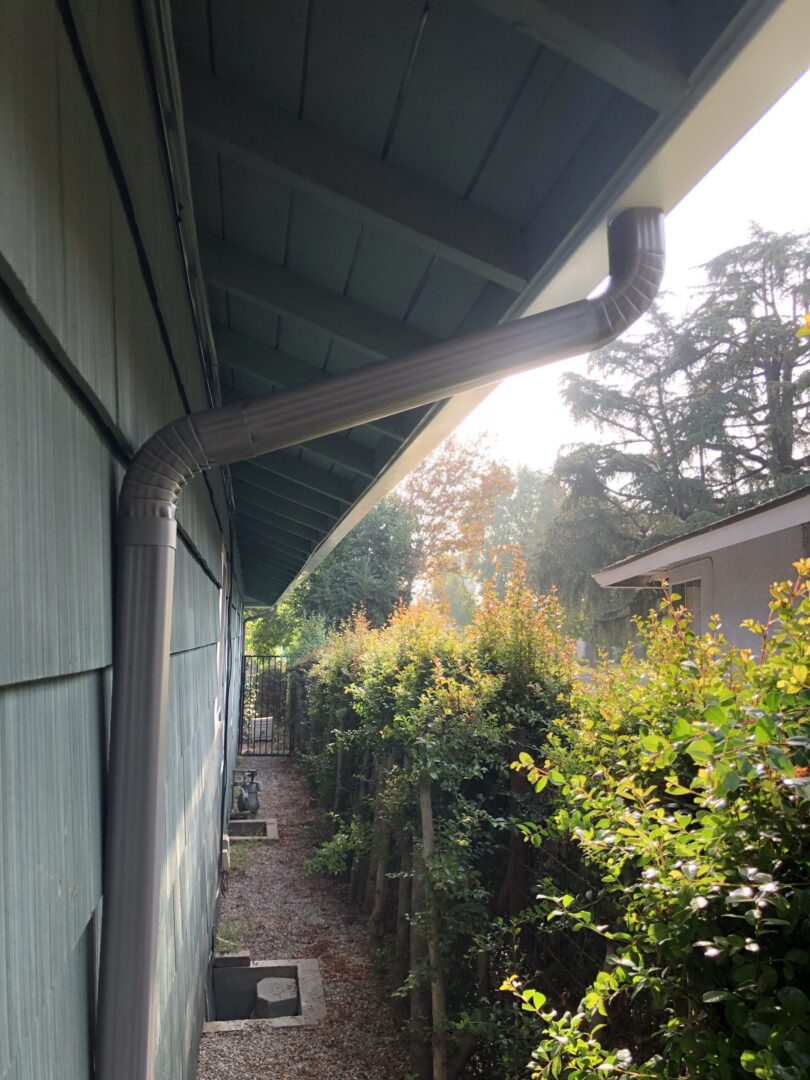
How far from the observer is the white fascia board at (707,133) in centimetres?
110

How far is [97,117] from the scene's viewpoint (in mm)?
1023

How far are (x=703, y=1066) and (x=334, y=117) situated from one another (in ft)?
6.12

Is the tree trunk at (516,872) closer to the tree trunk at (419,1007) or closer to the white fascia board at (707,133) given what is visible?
the tree trunk at (419,1007)

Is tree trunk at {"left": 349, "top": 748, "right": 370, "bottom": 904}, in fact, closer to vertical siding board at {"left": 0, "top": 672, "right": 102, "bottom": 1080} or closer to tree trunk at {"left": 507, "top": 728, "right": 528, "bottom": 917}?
tree trunk at {"left": 507, "top": 728, "right": 528, "bottom": 917}

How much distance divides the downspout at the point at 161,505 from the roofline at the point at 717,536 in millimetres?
5642

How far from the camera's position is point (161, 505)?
47.4 inches

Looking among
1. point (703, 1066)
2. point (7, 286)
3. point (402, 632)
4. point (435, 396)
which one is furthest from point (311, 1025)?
point (7, 286)

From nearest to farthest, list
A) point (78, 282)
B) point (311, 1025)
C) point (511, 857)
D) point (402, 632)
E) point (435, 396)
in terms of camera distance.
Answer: point (78, 282), point (435, 396), point (511, 857), point (311, 1025), point (402, 632)

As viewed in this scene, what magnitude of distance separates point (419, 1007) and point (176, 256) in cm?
366

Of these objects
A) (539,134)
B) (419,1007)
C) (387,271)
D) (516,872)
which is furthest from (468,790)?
(539,134)

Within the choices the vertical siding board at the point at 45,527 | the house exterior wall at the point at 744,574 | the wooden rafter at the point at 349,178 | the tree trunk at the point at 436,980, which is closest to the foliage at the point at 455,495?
the house exterior wall at the point at 744,574

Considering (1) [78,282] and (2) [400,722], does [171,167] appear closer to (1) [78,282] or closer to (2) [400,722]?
(1) [78,282]

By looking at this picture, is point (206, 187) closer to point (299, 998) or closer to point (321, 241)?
point (321, 241)

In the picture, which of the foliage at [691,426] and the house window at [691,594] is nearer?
the house window at [691,594]
